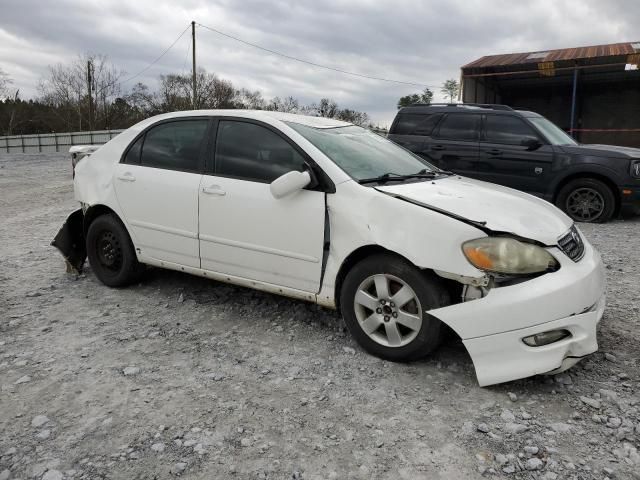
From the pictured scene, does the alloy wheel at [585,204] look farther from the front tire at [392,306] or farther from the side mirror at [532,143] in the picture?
the front tire at [392,306]

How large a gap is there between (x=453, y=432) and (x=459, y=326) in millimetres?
562

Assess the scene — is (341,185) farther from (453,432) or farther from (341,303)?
(453,432)

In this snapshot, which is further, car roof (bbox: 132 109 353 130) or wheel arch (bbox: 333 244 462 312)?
car roof (bbox: 132 109 353 130)

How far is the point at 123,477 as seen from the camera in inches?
83.4

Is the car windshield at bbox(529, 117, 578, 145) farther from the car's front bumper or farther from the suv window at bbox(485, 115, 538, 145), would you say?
the car's front bumper

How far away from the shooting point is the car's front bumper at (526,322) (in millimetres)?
2600

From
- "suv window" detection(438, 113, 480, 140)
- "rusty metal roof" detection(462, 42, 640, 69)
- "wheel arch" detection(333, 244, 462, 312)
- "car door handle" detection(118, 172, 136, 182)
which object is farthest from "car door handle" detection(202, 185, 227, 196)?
"rusty metal roof" detection(462, 42, 640, 69)

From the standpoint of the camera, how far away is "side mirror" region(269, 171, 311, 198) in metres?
3.20

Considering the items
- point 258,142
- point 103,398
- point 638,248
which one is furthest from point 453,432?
point 638,248

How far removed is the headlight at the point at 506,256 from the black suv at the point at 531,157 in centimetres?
558

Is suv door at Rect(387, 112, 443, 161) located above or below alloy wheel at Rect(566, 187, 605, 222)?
above

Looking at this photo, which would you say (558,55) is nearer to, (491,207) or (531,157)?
(531,157)

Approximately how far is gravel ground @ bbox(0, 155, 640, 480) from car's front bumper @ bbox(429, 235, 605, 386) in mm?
196

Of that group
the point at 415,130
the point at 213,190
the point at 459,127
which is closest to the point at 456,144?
the point at 459,127
